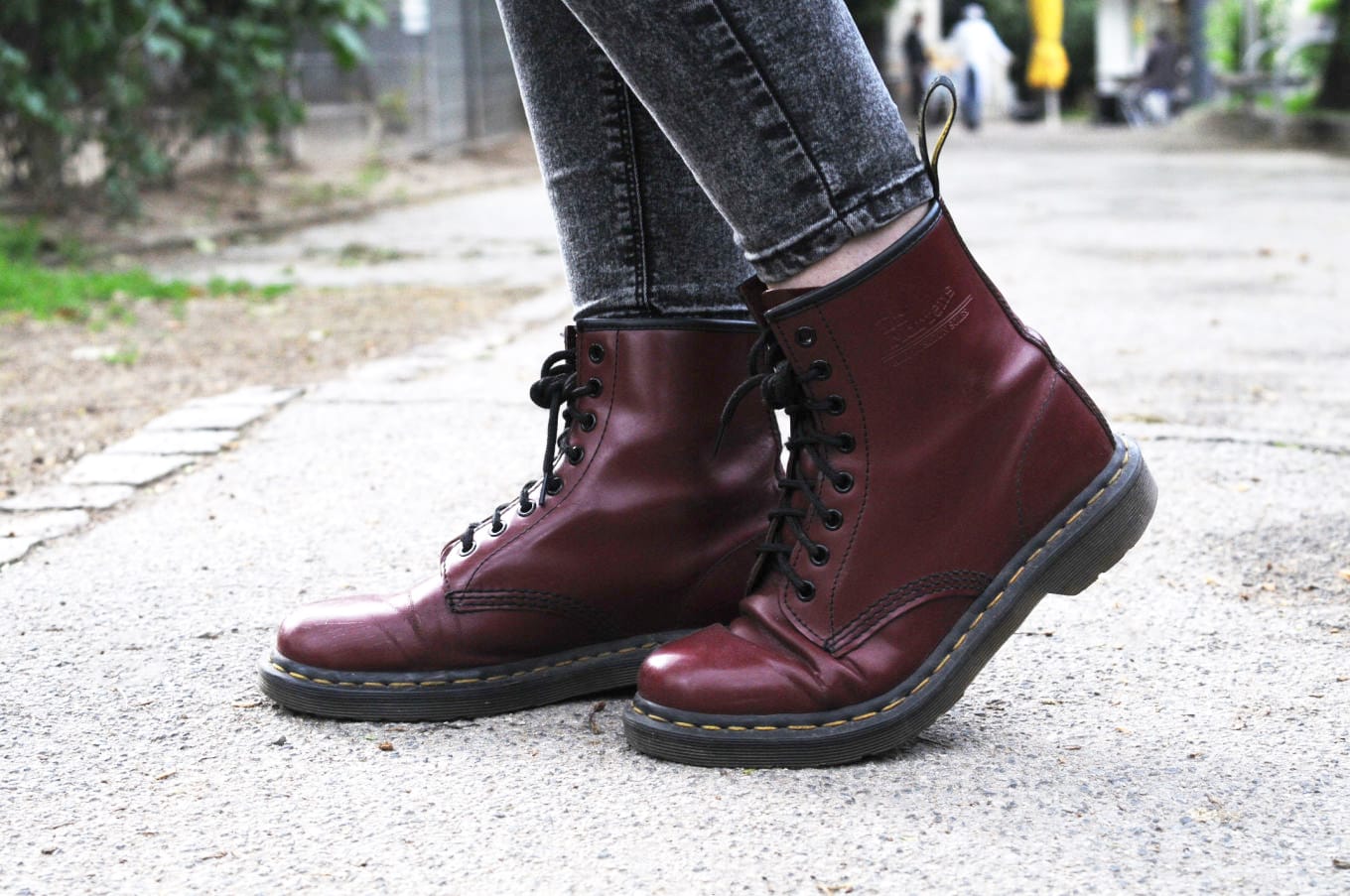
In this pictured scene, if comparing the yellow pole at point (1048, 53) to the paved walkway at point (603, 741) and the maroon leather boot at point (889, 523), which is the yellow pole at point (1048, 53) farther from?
the maroon leather boot at point (889, 523)

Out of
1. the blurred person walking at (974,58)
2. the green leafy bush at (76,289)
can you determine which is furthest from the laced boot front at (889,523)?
the blurred person walking at (974,58)

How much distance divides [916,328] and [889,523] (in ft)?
0.60

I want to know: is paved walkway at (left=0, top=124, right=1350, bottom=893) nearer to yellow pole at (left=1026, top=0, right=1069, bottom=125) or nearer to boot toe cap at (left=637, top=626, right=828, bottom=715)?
boot toe cap at (left=637, top=626, right=828, bottom=715)

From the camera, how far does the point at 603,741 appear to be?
4.89 feet

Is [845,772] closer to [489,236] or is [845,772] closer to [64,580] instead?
[64,580]

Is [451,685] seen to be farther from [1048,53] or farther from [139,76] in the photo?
[1048,53]

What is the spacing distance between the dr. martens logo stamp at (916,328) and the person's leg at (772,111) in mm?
92

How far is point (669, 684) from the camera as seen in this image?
1.41 meters

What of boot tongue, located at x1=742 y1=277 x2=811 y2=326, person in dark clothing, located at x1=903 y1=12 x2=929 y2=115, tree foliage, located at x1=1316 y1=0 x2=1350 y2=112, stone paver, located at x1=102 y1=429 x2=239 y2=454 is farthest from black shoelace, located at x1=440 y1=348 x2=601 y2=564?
person in dark clothing, located at x1=903 y1=12 x2=929 y2=115

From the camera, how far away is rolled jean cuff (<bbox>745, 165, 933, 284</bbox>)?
1.35m

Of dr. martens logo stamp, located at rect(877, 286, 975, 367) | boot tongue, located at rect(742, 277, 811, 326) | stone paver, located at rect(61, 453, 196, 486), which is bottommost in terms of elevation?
stone paver, located at rect(61, 453, 196, 486)

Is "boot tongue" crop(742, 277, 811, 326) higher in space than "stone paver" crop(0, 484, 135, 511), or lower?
higher

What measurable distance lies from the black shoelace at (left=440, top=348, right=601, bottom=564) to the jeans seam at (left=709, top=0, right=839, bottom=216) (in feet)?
1.15

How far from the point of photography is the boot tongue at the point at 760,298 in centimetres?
140
